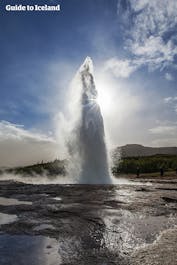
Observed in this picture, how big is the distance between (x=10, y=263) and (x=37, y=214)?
6.70 m

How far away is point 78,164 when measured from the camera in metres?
35.9

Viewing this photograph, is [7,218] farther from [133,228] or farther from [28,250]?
[133,228]

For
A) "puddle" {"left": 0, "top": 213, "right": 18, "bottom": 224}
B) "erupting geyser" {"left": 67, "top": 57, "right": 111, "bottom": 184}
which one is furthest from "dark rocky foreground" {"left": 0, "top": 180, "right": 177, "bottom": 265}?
Result: "erupting geyser" {"left": 67, "top": 57, "right": 111, "bottom": 184}

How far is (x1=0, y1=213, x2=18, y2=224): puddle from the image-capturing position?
12.1 metres

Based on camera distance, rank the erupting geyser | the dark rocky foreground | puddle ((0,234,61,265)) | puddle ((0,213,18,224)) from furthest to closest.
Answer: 1. the erupting geyser
2. puddle ((0,213,18,224))
3. the dark rocky foreground
4. puddle ((0,234,61,265))

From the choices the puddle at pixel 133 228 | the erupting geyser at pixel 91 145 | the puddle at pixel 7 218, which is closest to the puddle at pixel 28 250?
the puddle at pixel 133 228

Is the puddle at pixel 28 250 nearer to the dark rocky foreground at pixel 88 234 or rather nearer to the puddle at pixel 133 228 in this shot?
the dark rocky foreground at pixel 88 234

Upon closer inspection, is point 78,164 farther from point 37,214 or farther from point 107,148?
point 37,214

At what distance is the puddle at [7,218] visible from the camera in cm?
1210

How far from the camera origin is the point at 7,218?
1293cm

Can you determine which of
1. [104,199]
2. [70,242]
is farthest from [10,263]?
[104,199]

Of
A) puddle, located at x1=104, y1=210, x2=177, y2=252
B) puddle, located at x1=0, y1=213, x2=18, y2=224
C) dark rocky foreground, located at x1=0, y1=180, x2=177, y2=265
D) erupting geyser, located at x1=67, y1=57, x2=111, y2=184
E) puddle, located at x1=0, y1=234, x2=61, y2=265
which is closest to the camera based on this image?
puddle, located at x1=0, y1=234, x2=61, y2=265

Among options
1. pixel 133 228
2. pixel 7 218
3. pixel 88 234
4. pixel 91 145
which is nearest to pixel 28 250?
pixel 88 234

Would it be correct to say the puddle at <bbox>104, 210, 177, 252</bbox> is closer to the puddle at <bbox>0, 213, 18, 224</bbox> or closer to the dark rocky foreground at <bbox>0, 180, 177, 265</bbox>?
the dark rocky foreground at <bbox>0, 180, 177, 265</bbox>
